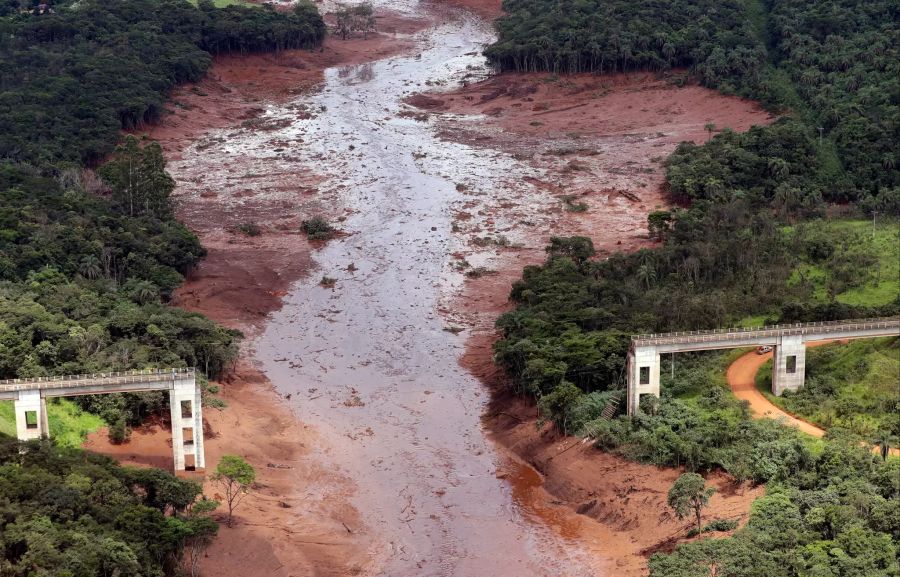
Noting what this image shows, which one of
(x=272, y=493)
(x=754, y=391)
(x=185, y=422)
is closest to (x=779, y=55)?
(x=754, y=391)

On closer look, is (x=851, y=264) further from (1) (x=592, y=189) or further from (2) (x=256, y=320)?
(2) (x=256, y=320)

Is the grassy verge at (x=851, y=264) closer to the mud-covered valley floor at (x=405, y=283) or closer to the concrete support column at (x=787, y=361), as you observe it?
the concrete support column at (x=787, y=361)

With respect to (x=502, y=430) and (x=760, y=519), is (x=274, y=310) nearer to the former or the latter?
(x=502, y=430)

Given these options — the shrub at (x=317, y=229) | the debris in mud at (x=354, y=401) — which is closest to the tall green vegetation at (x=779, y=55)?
the shrub at (x=317, y=229)

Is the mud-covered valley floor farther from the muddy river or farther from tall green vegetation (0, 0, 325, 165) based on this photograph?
tall green vegetation (0, 0, 325, 165)

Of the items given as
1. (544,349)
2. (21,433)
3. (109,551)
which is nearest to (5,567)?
(109,551)
